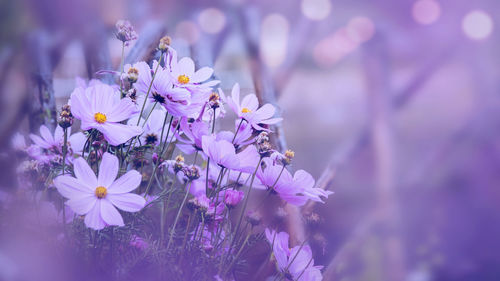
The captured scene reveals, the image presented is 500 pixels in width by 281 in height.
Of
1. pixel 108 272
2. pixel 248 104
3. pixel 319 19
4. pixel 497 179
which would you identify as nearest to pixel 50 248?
pixel 108 272

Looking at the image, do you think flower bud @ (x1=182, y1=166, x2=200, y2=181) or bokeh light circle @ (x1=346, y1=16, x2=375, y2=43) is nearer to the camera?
flower bud @ (x1=182, y1=166, x2=200, y2=181)

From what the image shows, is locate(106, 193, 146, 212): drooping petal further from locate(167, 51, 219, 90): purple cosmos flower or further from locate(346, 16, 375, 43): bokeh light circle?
locate(346, 16, 375, 43): bokeh light circle

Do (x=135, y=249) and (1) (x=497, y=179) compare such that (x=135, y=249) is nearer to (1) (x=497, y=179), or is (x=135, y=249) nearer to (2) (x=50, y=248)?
(2) (x=50, y=248)

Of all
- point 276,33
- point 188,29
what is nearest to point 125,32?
point 188,29

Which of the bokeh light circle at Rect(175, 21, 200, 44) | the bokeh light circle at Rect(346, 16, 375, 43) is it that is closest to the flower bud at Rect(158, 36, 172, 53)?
the bokeh light circle at Rect(175, 21, 200, 44)

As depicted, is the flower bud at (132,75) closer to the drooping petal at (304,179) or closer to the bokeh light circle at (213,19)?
the drooping petal at (304,179)

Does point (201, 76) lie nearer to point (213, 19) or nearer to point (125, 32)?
point (125, 32)
